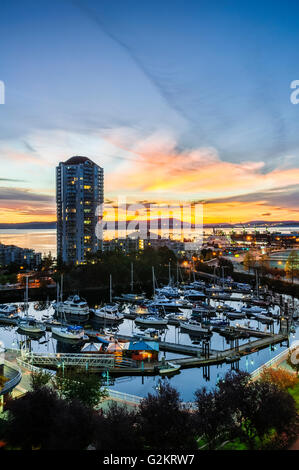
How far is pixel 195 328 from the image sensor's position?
28.0 m

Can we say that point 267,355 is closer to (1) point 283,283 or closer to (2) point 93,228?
(1) point 283,283

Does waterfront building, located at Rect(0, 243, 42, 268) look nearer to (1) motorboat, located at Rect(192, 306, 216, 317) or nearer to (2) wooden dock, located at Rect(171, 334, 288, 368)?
(1) motorboat, located at Rect(192, 306, 216, 317)

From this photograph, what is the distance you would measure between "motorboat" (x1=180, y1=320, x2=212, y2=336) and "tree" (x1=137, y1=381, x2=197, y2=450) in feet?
61.3

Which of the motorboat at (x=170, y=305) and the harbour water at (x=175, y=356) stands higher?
the motorboat at (x=170, y=305)

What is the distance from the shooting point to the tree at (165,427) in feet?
28.7

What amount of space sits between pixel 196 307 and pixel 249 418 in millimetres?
25238

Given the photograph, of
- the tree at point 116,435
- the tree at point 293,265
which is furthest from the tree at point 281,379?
the tree at point 293,265

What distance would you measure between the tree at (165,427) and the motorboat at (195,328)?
18679mm

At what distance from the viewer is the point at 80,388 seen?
1201cm

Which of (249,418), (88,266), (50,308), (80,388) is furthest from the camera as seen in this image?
(88,266)

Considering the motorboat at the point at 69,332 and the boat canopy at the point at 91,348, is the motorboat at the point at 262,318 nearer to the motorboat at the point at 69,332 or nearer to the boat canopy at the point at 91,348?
the motorboat at the point at 69,332

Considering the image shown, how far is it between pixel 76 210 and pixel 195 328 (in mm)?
46776

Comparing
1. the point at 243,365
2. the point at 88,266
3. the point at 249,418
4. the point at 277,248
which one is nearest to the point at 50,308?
the point at 88,266

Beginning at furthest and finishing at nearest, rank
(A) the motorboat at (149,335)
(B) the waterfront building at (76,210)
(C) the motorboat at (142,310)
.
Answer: (B) the waterfront building at (76,210) < (C) the motorboat at (142,310) < (A) the motorboat at (149,335)
